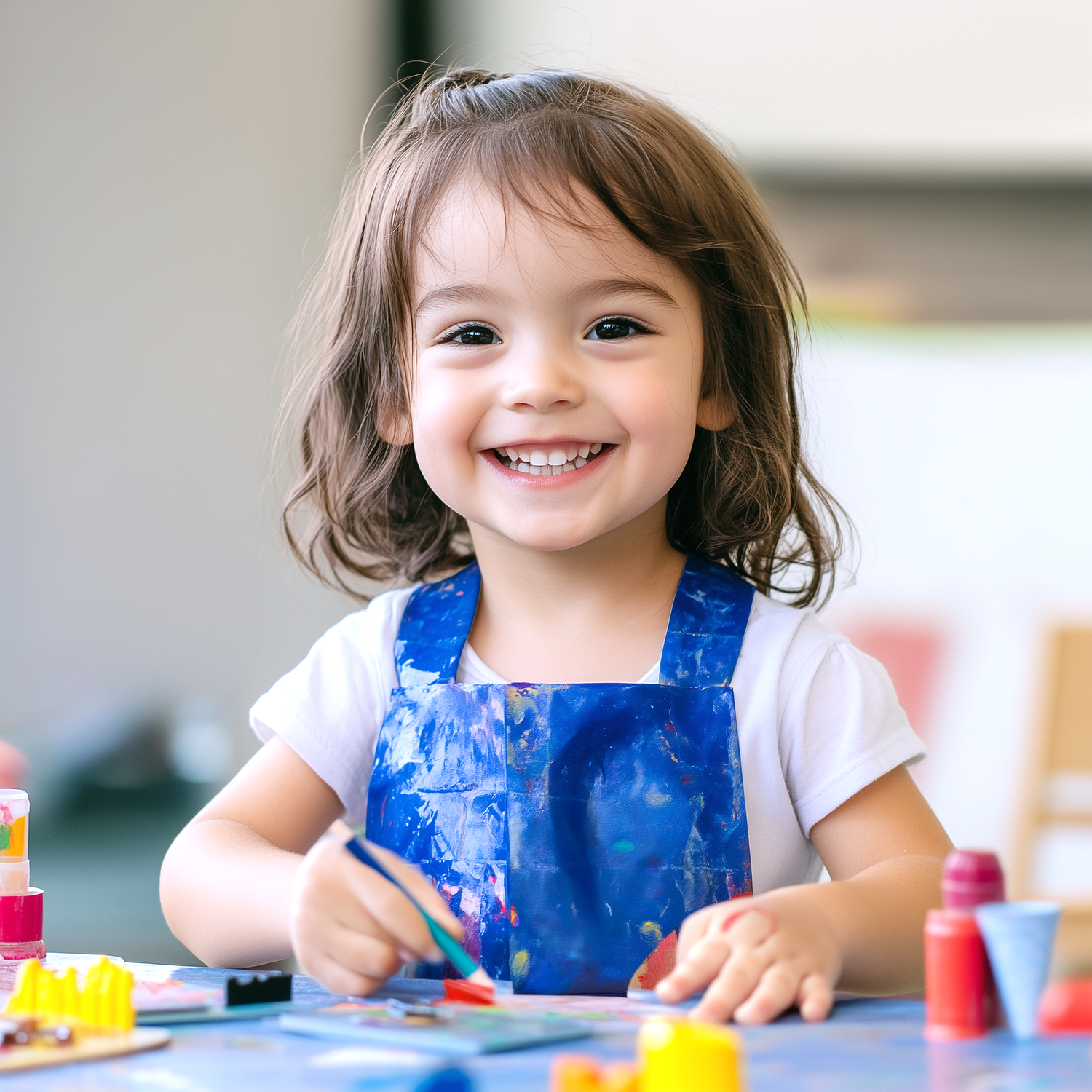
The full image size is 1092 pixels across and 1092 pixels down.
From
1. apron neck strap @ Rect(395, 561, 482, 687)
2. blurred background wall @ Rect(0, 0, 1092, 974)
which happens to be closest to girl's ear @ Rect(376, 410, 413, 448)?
apron neck strap @ Rect(395, 561, 482, 687)

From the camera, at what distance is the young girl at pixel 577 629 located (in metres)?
0.83

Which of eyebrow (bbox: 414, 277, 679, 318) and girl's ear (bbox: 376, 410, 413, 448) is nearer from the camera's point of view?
eyebrow (bbox: 414, 277, 679, 318)

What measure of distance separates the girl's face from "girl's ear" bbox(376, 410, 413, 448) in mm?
85

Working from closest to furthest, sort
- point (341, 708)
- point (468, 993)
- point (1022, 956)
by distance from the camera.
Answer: point (1022, 956), point (468, 993), point (341, 708)

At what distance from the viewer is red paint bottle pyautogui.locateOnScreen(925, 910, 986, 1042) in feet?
1.82

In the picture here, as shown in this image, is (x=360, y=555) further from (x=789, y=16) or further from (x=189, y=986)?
(x=789, y=16)

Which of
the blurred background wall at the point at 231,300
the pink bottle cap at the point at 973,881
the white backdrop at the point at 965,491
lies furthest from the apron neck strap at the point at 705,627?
the white backdrop at the point at 965,491

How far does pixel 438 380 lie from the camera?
2.94 feet

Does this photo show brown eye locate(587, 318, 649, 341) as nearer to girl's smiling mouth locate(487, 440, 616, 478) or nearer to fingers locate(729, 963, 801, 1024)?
girl's smiling mouth locate(487, 440, 616, 478)

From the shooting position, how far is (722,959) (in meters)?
0.63

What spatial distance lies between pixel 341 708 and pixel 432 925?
0.34 m

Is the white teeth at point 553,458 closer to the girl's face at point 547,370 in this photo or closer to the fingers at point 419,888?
the girl's face at point 547,370

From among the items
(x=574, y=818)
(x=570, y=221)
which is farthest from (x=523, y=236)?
(x=574, y=818)

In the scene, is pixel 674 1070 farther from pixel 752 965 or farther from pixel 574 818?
pixel 574 818
